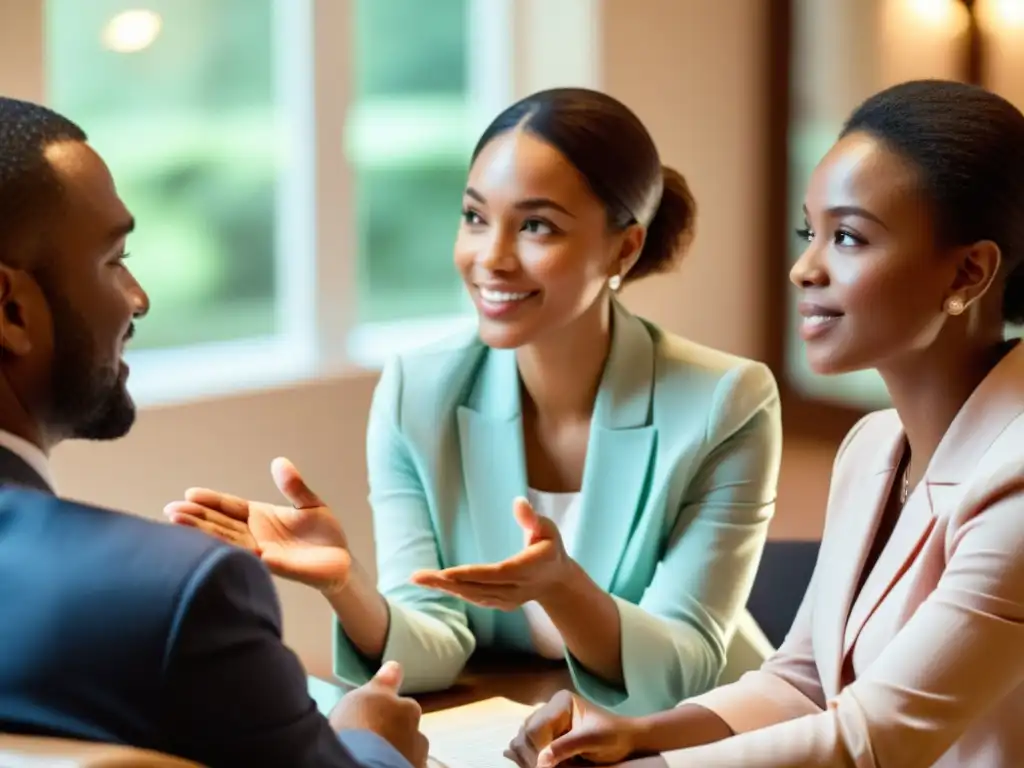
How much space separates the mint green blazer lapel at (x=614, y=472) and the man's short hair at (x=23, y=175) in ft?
3.22

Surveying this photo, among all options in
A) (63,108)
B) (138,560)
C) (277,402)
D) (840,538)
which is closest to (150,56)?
(63,108)

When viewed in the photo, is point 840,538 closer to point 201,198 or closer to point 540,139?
point 540,139

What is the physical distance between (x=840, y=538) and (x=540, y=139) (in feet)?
2.34

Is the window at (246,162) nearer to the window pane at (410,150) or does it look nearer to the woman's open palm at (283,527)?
the window pane at (410,150)

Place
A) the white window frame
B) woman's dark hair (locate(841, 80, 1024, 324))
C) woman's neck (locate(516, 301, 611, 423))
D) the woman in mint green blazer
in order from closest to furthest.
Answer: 1. woman's dark hair (locate(841, 80, 1024, 324))
2. the woman in mint green blazer
3. woman's neck (locate(516, 301, 611, 423))
4. the white window frame

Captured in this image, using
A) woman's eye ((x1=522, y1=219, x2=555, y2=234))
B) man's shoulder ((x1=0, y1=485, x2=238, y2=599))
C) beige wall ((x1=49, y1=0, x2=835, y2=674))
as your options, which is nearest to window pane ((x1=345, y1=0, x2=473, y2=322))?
beige wall ((x1=49, y1=0, x2=835, y2=674))

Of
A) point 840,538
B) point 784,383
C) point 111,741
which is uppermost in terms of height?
point 111,741

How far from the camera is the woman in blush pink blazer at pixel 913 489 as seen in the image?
146cm

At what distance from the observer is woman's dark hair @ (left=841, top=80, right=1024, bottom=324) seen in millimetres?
1555

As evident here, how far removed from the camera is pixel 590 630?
6.21 ft

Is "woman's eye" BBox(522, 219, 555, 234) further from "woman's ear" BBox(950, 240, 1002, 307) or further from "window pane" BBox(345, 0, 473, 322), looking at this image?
"window pane" BBox(345, 0, 473, 322)

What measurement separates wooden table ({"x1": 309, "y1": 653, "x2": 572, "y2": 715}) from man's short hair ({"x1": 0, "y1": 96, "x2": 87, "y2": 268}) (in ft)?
2.38

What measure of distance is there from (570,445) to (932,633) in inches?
32.2

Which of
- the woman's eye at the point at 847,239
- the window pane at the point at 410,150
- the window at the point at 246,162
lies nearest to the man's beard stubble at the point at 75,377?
the woman's eye at the point at 847,239
